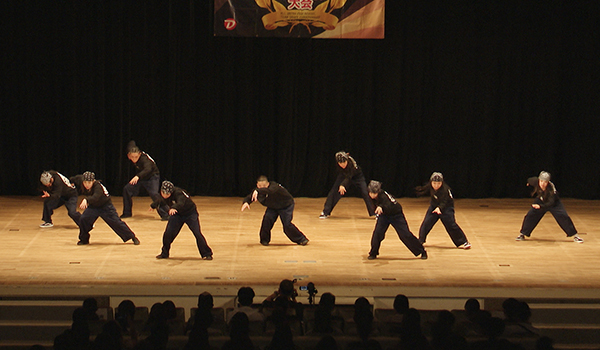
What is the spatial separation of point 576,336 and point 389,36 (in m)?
7.84

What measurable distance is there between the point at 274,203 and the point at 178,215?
1.25 m

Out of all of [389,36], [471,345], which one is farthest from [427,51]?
[471,345]

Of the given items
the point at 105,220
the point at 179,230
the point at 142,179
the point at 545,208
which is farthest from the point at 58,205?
the point at 545,208

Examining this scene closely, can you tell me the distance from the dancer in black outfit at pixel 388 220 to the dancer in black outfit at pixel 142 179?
11.4 feet

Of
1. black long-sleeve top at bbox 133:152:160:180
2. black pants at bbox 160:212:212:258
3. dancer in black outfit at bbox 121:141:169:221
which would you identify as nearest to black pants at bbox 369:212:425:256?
black pants at bbox 160:212:212:258

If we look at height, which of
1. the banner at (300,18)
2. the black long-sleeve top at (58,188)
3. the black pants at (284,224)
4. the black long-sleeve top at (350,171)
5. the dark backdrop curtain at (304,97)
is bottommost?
the black pants at (284,224)

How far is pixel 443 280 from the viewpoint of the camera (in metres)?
8.13

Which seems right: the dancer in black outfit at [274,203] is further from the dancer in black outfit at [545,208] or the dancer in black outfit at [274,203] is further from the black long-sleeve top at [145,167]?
the dancer in black outfit at [545,208]

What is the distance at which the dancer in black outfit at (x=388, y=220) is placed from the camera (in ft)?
27.8

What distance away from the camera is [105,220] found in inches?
365

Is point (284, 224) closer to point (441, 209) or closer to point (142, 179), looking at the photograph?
point (441, 209)

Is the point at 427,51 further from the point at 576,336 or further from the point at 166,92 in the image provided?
the point at 576,336

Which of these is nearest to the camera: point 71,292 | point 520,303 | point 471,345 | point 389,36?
point 471,345

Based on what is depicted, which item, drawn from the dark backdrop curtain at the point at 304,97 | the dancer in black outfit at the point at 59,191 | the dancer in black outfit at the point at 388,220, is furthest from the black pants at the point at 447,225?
the dancer in black outfit at the point at 59,191
